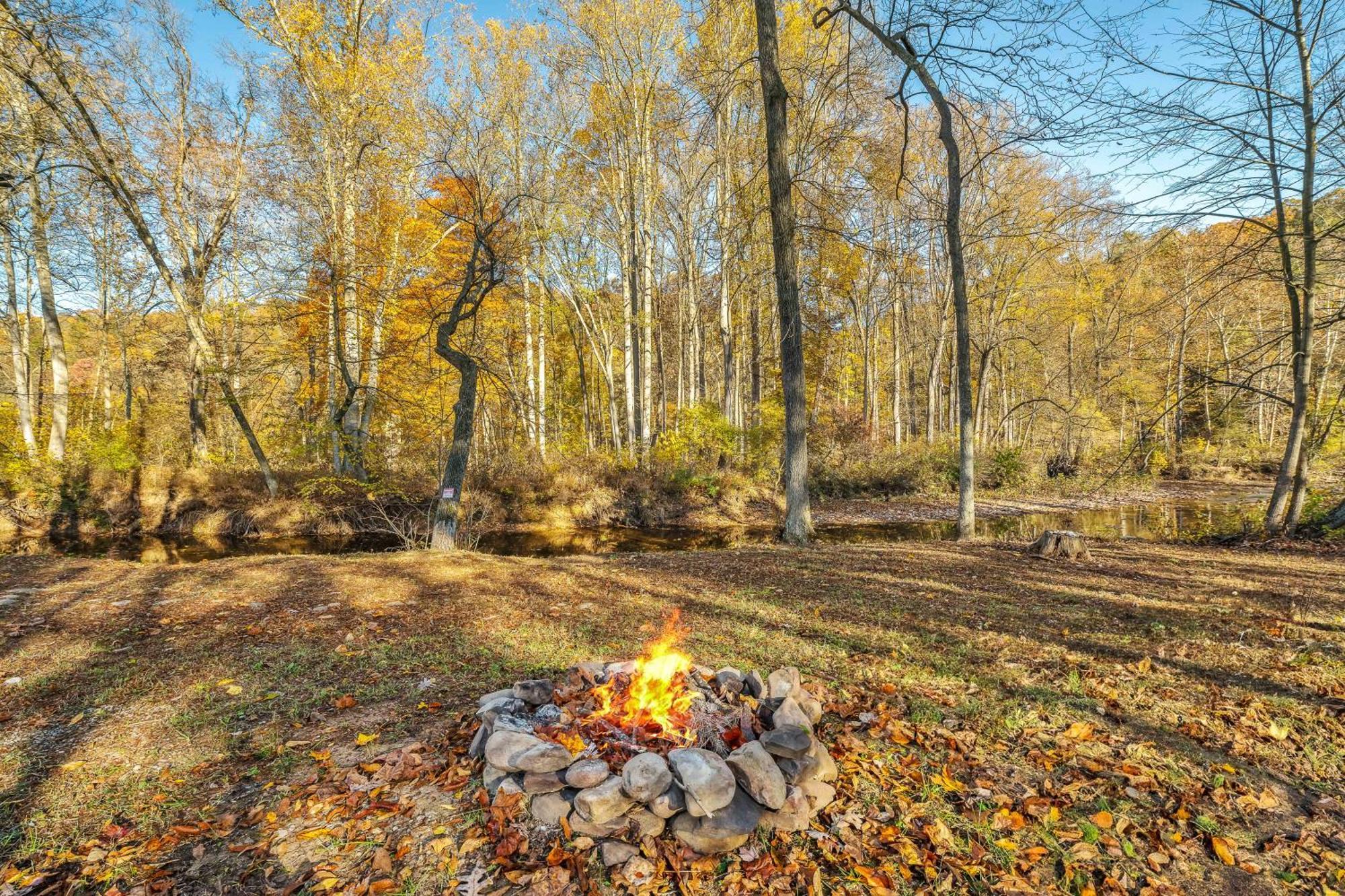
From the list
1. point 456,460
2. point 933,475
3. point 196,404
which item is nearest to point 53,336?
point 196,404

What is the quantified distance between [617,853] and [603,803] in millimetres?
182

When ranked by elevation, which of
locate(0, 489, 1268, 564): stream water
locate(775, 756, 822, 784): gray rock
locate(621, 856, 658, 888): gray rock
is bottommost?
locate(0, 489, 1268, 564): stream water

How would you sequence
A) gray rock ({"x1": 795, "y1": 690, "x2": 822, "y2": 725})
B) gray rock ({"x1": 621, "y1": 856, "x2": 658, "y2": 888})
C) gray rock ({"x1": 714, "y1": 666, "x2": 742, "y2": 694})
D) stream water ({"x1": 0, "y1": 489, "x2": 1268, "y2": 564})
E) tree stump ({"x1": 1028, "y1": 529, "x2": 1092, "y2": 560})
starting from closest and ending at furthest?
gray rock ({"x1": 621, "y1": 856, "x2": 658, "y2": 888}) < gray rock ({"x1": 795, "y1": 690, "x2": 822, "y2": 725}) < gray rock ({"x1": 714, "y1": 666, "x2": 742, "y2": 694}) < tree stump ({"x1": 1028, "y1": 529, "x2": 1092, "y2": 560}) < stream water ({"x1": 0, "y1": 489, "x2": 1268, "y2": 564})

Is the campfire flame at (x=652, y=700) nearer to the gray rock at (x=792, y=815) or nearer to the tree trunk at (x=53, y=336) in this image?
the gray rock at (x=792, y=815)

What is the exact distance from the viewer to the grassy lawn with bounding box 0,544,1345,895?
2.23 metres

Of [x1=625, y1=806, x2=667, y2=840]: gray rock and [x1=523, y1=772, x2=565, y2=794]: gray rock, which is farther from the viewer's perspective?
[x1=523, y1=772, x2=565, y2=794]: gray rock

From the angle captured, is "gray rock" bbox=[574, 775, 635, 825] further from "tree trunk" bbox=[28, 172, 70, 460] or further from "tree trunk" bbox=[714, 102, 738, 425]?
"tree trunk" bbox=[28, 172, 70, 460]

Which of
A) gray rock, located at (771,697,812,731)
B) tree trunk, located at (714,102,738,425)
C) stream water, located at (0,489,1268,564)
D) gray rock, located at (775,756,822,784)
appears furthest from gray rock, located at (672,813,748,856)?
tree trunk, located at (714,102,738,425)

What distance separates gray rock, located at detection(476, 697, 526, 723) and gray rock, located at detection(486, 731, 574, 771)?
19cm

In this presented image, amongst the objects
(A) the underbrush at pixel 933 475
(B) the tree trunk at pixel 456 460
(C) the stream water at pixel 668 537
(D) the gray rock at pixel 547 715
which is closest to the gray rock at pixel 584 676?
(D) the gray rock at pixel 547 715

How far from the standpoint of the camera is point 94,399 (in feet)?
71.5

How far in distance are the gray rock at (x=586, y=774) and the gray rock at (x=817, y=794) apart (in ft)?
2.87

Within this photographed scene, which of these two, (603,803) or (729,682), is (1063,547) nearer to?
(729,682)

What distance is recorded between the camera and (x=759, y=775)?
2422mm
